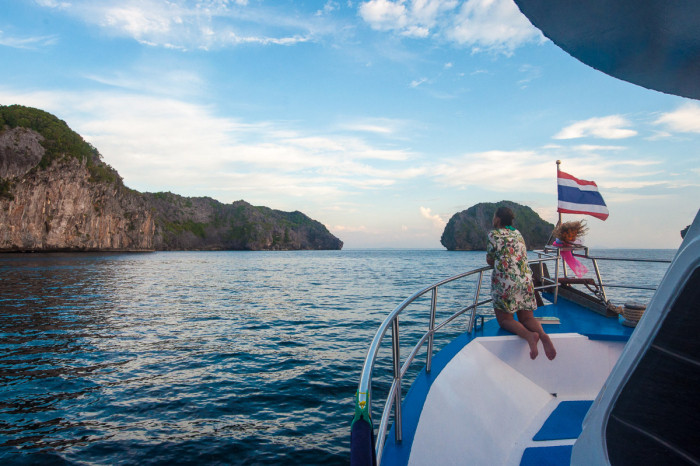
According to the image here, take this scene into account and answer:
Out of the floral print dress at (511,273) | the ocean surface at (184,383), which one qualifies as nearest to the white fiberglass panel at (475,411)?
the floral print dress at (511,273)

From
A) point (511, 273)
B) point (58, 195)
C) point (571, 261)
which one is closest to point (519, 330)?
point (511, 273)

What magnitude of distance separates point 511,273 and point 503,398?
1197mm

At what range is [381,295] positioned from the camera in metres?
20.0

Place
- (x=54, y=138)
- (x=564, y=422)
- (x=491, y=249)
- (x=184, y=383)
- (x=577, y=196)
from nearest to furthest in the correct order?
(x=564, y=422) < (x=491, y=249) < (x=184, y=383) < (x=577, y=196) < (x=54, y=138)

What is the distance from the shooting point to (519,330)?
12.6 feet

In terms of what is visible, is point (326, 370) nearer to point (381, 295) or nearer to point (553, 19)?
point (553, 19)

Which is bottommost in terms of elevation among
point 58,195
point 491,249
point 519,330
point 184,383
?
point 184,383

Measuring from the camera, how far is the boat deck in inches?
105

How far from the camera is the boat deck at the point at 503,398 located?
267 cm

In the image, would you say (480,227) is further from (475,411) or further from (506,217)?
(475,411)

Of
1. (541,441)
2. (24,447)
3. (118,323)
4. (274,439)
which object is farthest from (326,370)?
(118,323)

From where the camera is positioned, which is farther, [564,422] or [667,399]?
[564,422]

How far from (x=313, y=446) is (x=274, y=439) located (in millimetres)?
540

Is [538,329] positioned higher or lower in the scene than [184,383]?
higher
